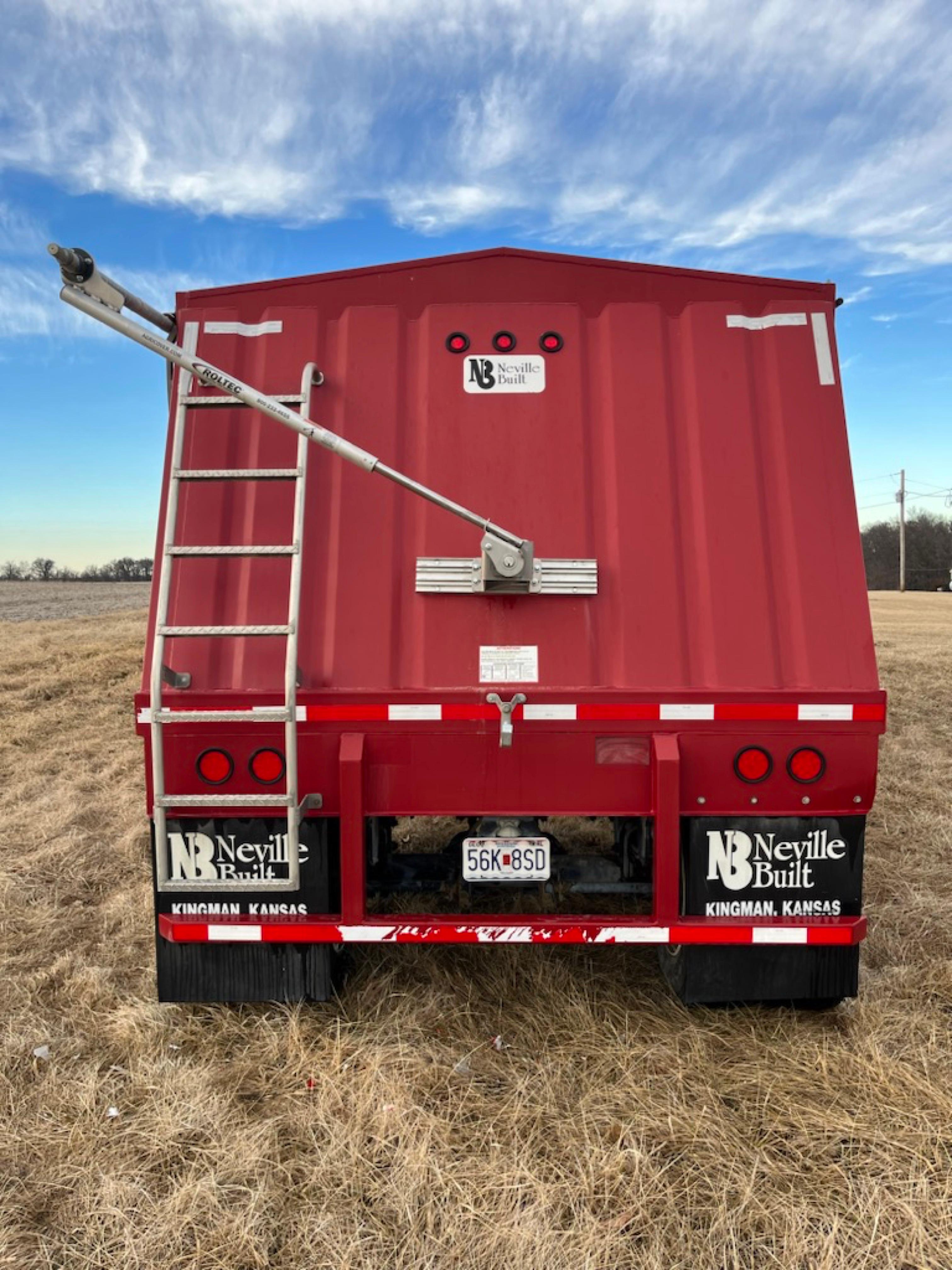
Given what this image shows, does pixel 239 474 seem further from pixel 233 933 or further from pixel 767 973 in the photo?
pixel 767 973

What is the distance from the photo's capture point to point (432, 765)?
3.01 m

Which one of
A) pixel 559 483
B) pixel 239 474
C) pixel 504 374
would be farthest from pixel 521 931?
pixel 504 374

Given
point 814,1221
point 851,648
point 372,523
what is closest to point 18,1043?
point 372,523

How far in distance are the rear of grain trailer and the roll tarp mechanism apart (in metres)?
0.01

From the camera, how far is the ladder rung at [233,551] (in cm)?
297

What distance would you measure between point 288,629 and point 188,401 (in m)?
1.01

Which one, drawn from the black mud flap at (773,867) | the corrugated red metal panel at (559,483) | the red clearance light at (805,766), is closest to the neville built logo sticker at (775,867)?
the black mud flap at (773,867)

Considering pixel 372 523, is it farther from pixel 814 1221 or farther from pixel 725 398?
pixel 814 1221

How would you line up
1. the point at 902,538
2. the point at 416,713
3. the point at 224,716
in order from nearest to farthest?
the point at 224,716 < the point at 416,713 < the point at 902,538

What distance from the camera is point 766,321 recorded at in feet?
10.8

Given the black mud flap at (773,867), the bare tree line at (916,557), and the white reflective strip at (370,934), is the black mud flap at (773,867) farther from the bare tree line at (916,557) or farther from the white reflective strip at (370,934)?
the bare tree line at (916,557)

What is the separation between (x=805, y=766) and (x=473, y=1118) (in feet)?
5.35

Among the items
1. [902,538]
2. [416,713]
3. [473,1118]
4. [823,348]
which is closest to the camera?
[473,1118]

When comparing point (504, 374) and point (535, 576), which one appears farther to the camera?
point (504, 374)
